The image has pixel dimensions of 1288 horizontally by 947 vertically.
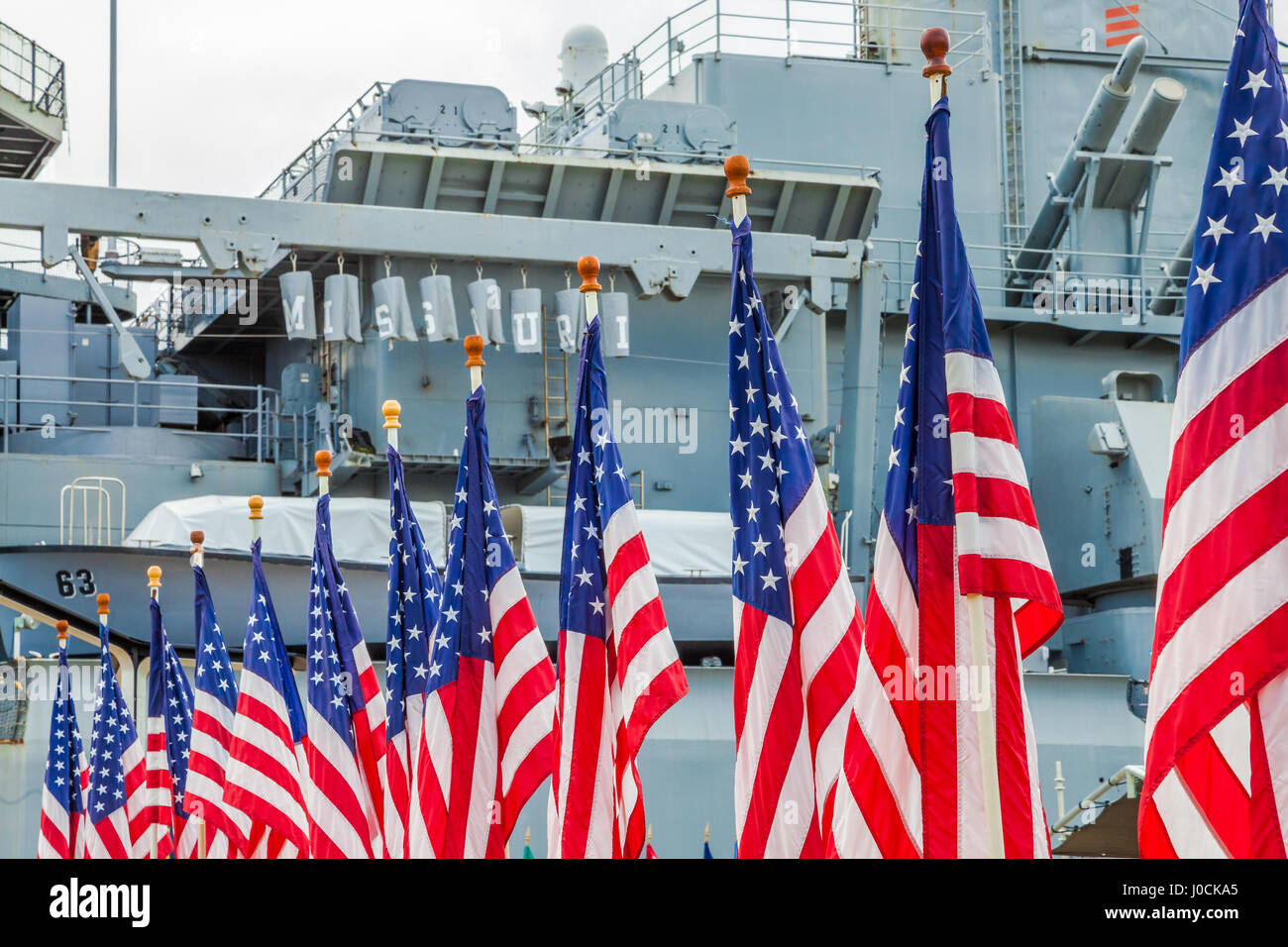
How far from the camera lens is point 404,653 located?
1105 cm

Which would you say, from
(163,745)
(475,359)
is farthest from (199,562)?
(475,359)

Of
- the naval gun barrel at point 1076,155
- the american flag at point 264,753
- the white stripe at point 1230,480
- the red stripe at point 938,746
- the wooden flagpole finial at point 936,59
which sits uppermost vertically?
the naval gun barrel at point 1076,155

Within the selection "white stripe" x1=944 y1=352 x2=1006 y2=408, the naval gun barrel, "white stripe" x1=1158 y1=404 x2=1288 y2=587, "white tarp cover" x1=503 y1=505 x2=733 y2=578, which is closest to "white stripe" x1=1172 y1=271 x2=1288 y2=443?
"white stripe" x1=1158 y1=404 x2=1288 y2=587

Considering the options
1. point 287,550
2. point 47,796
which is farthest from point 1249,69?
point 287,550

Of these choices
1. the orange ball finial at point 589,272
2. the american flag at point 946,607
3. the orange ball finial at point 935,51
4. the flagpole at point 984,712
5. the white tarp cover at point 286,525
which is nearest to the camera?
the flagpole at point 984,712

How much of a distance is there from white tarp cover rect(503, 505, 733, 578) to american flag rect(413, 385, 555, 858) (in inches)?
301

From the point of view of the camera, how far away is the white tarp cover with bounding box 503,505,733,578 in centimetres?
1820

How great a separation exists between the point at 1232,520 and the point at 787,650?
271cm

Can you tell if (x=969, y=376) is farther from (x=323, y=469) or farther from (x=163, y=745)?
(x=163, y=745)

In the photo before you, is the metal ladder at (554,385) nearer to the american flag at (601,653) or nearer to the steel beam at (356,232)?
the steel beam at (356,232)

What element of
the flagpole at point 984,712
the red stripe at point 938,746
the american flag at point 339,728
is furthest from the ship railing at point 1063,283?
the flagpole at point 984,712

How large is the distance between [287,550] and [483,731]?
7869 millimetres

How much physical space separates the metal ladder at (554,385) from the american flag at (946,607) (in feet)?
41.3

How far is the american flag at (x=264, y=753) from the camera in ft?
38.9
